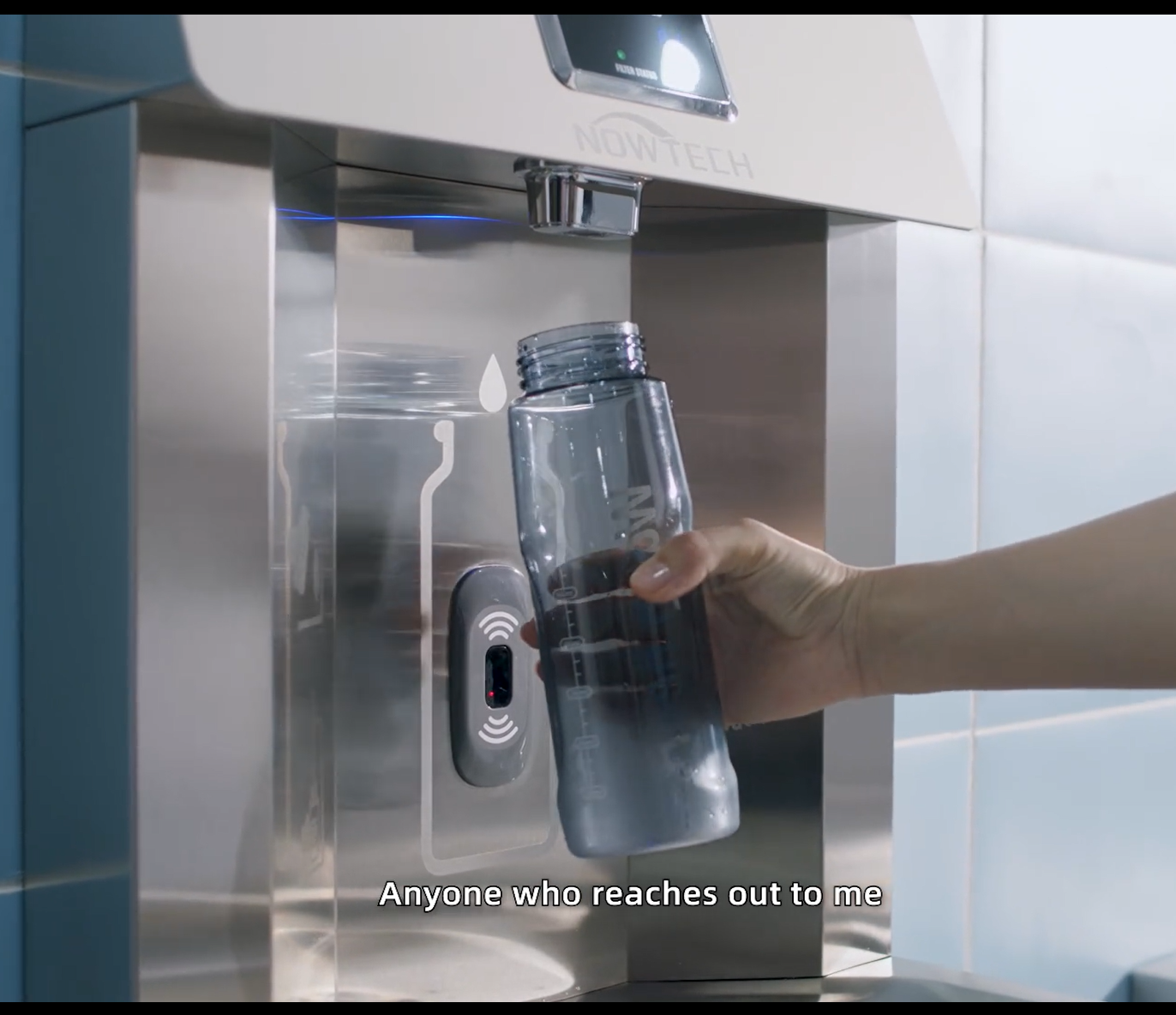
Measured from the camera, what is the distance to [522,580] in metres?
0.61

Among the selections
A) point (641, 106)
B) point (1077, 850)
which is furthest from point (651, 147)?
point (1077, 850)

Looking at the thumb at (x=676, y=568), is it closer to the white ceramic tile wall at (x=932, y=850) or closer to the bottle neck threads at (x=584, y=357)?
the bottle neck threads at (x=584, y=357)

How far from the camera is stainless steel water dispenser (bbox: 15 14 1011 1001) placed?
0.44 metres

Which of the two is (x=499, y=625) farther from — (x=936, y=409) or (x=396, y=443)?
(x=936, y=409)

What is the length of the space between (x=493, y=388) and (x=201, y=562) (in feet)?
0.63

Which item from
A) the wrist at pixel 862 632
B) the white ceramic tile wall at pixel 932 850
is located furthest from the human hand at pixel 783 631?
the white ceramic tile wall at pixel 932 850

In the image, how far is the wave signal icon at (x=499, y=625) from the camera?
0.60m

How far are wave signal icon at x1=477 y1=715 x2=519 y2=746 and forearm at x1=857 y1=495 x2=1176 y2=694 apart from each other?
6.4 inches

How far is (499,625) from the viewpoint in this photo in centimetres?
60

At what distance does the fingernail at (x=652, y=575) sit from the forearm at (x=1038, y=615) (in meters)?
0.17

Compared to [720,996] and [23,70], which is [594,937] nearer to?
[720,996]

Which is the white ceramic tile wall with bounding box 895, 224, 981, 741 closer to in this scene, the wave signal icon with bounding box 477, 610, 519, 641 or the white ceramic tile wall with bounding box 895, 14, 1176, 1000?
the white ceramic tile wall with bounding box 895, 14, 1176, 1000
